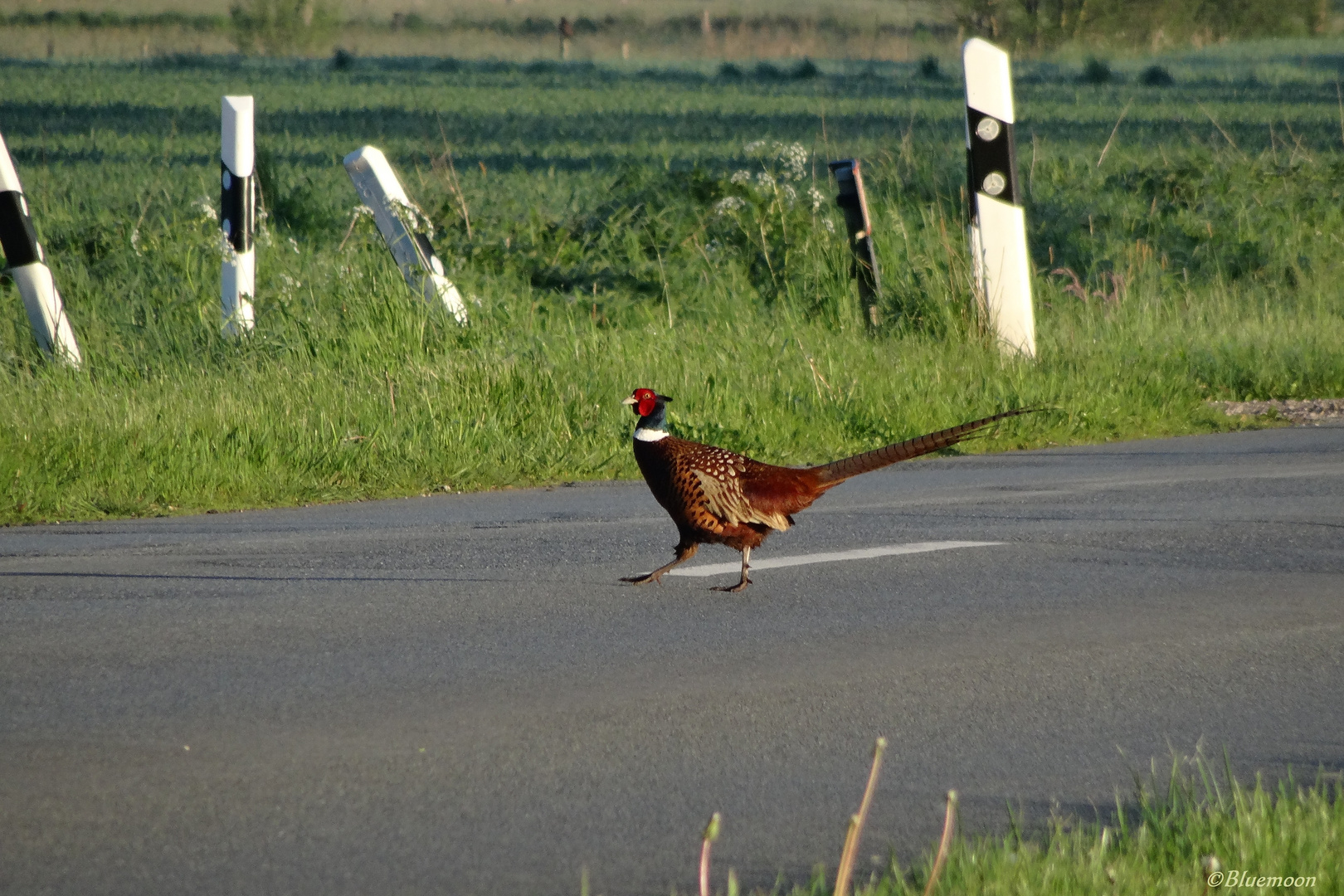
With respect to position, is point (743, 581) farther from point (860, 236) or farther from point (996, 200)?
point (860, 236)

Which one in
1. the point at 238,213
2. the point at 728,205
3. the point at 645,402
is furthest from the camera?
the point at 728,205

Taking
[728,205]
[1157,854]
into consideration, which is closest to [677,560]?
[1157,854]

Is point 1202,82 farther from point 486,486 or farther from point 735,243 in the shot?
point 486,486

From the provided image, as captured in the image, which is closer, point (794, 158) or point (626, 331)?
point (626, 331)

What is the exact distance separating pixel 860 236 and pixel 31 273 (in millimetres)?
5319

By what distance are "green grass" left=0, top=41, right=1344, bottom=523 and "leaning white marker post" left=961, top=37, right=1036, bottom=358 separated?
217mm

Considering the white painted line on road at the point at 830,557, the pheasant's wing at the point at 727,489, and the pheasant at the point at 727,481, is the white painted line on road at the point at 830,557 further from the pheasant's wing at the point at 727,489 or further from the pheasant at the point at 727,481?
the pheasant's wing at the point at 727,489

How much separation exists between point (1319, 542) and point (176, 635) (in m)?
4.11

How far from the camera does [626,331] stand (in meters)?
10.4

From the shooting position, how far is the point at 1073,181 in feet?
52.4

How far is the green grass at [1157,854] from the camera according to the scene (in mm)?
2654

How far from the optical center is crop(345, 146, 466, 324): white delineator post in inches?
390

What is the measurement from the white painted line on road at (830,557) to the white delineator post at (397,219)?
14.7 ft

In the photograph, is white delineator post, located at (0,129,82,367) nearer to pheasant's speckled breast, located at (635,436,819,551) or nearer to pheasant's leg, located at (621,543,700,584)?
pheasant's leg, located at (621,543,700,584)
